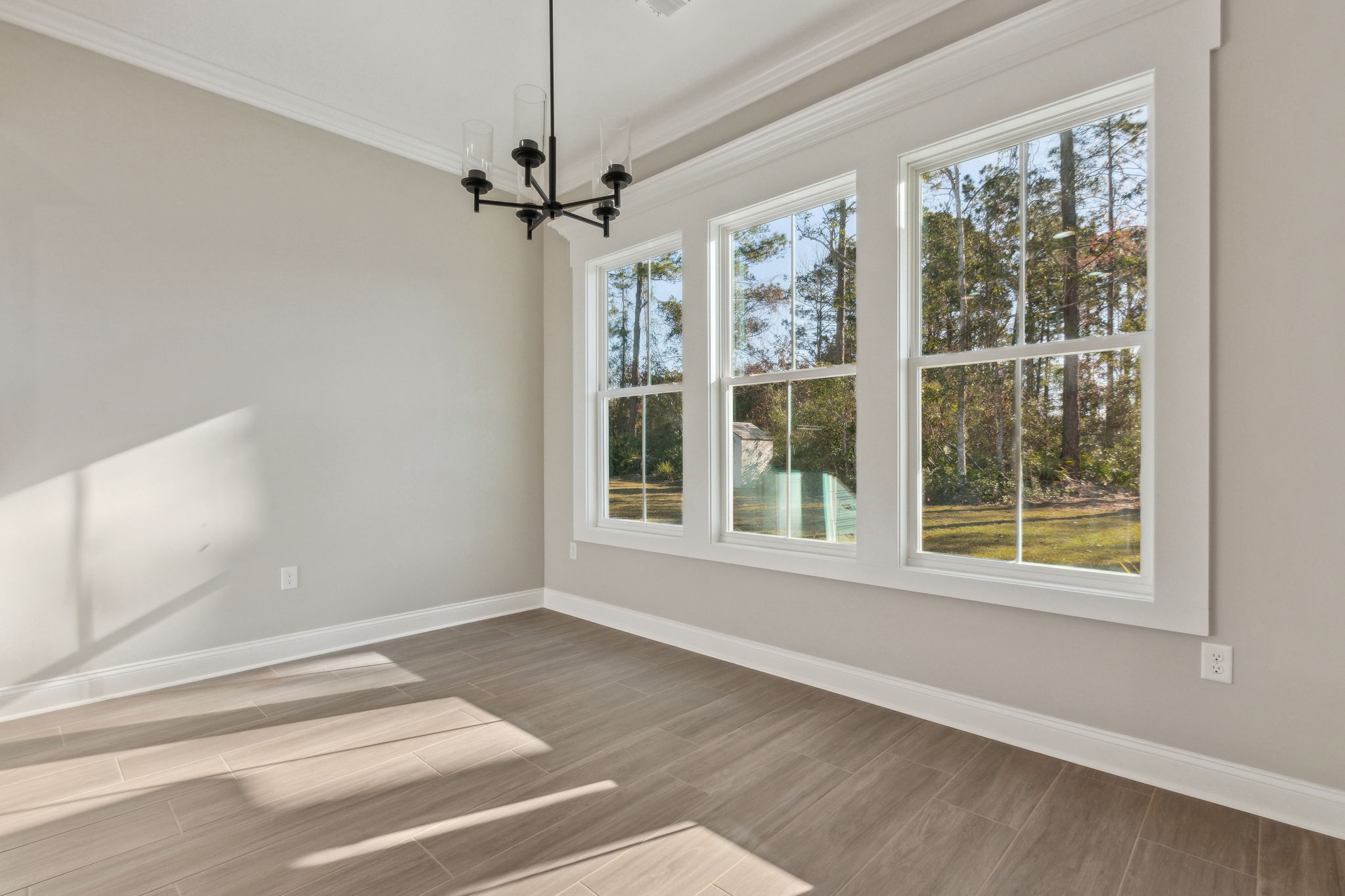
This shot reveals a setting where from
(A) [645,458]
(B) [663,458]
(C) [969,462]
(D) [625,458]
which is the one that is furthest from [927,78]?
(D) [625,458]

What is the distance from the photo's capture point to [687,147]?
3551 millimetres

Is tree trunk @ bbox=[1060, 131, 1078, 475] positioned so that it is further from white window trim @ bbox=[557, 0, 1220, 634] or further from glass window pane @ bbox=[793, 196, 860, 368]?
glass window pane @ bbox=[793, 196, 860, 368]

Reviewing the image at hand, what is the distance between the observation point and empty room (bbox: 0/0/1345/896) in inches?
71.9

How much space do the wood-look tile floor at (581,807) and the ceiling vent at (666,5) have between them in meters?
2.96

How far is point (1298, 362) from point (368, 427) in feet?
13.3

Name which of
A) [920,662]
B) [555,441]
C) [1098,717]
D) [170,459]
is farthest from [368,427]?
[1098,717]

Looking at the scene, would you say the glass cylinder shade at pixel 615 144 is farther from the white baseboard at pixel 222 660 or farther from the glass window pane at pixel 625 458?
the white baseboard at pixel 222 660

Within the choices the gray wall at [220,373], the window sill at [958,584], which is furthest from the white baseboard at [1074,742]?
the gray wall at [220,373]

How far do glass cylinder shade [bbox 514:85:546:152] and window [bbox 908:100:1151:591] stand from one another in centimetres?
162

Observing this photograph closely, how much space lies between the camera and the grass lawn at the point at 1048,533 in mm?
2186

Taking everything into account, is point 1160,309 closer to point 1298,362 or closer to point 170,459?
point 1298,362

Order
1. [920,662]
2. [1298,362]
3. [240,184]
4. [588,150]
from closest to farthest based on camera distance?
[1298,362] < [920,662] < [240,184] < [588,150]

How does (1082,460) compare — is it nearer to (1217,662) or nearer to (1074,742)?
(1217,662)

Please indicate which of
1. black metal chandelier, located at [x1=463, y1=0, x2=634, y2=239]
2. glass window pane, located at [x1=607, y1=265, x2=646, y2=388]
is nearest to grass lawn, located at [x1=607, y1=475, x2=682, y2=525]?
glass window pane, located at [x1=607, y1=265, x2=646, y2=388]
